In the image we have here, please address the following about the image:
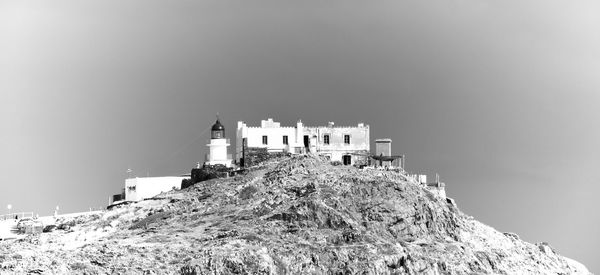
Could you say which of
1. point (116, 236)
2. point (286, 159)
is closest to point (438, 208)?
point (286, 159)

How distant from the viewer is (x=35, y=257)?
72.9 meters

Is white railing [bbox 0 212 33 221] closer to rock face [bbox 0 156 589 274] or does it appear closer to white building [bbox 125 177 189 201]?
white building [bbox 125 177 189 201]

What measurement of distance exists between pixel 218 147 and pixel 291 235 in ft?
70.0

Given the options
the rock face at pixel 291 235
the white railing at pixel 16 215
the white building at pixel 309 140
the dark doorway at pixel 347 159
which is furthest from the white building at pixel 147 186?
the dark doorway at pixel 347 159

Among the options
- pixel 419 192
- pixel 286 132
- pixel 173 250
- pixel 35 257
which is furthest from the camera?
pixel 286 132

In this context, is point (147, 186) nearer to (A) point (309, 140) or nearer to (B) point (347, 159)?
(A) point (309, 140)

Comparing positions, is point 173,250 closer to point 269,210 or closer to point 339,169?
point 269,210

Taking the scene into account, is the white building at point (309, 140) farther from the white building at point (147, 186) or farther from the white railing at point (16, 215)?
the white railing at point (16, 215)

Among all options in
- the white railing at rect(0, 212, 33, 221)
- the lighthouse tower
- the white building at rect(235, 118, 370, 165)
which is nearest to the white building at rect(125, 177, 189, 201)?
the lighthouse tower

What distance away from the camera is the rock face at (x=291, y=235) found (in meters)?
78.0

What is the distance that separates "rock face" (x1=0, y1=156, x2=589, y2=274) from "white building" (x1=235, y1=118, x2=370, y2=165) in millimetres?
5634

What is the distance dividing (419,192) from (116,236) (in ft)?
58.3

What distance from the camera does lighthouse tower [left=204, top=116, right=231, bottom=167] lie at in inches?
4067

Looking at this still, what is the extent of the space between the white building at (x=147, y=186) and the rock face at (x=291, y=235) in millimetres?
5522
